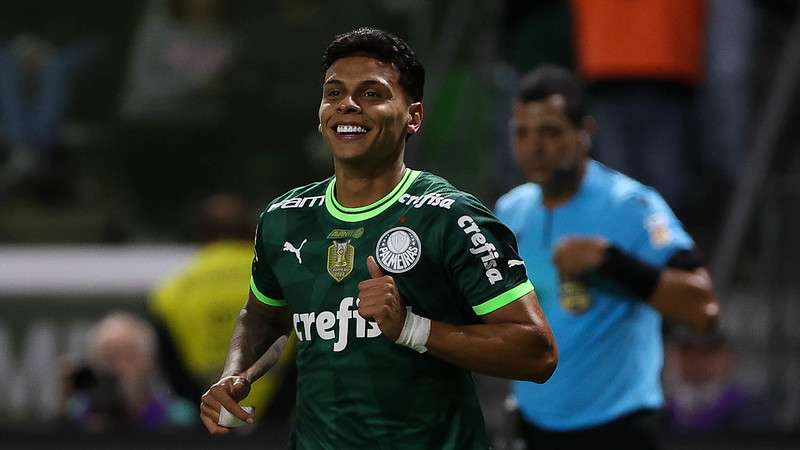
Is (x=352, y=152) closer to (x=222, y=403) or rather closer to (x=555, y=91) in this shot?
(x=222, y=403)

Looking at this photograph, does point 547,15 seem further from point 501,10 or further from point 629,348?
point 629,348

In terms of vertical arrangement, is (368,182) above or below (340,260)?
above

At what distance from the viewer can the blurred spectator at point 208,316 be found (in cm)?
753

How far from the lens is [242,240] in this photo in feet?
25.0

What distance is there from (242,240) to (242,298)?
0.95 feet

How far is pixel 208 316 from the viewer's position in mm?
7543

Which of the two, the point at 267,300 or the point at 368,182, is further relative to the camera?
the point at 267,300

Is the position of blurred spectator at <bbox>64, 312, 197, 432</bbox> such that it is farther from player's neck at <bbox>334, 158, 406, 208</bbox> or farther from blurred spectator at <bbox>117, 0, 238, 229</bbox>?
player's neck at <bbox>334, 158, 406, 208</bbox>

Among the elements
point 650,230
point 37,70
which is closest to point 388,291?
point 650,230

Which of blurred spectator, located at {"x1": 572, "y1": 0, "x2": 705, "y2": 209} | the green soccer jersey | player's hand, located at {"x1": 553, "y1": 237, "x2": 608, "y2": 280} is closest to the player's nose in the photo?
the green soccer jersey

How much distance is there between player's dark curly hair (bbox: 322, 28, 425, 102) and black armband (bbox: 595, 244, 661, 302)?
5.39ft

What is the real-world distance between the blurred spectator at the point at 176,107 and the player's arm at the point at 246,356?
6104 millimetres

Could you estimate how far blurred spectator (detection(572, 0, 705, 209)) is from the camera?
8.10 metres

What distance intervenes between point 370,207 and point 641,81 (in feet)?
15.2
